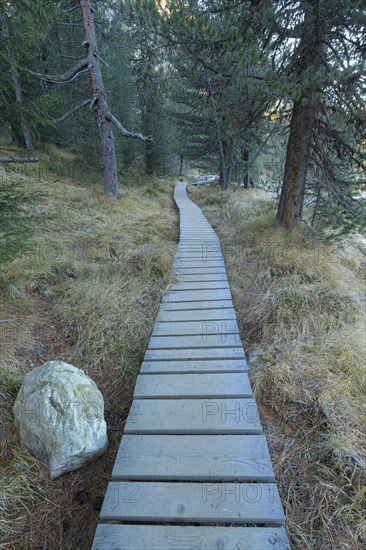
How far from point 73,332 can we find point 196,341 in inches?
55.7

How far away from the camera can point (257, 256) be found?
513 cm

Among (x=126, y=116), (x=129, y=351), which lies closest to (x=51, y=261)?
(x=129, y=351)

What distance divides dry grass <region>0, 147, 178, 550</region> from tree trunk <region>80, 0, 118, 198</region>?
3581 millimetres

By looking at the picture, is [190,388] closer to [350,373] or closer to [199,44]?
[350,373]

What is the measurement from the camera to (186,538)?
1435 mm

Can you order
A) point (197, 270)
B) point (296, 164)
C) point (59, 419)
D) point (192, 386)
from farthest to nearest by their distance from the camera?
1. point (296, 164)
2. point (197, 270)
3. point (192, 386)
4. point (59, 419)

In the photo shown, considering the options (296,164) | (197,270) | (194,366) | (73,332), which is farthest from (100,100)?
(194,366)

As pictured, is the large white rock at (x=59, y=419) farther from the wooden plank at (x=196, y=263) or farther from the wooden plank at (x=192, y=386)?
the wooden plank at (x=196, y=263)

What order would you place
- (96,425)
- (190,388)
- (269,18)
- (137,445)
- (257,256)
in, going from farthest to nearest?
(257,256) < (269,18) < (190,388) < (96,425) < (137,445)

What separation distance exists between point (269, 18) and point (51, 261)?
4.60 m

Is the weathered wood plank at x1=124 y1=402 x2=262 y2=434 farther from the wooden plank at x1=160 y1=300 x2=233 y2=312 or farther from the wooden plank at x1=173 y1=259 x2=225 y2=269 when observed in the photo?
the wooden plank at x1=173 y1=259 x2=225 y2=269

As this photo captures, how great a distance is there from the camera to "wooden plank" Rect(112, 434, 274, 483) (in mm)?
1708

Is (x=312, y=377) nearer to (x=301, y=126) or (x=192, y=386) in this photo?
(x=192, y=386)

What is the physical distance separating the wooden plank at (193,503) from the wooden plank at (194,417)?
1.18 feet
